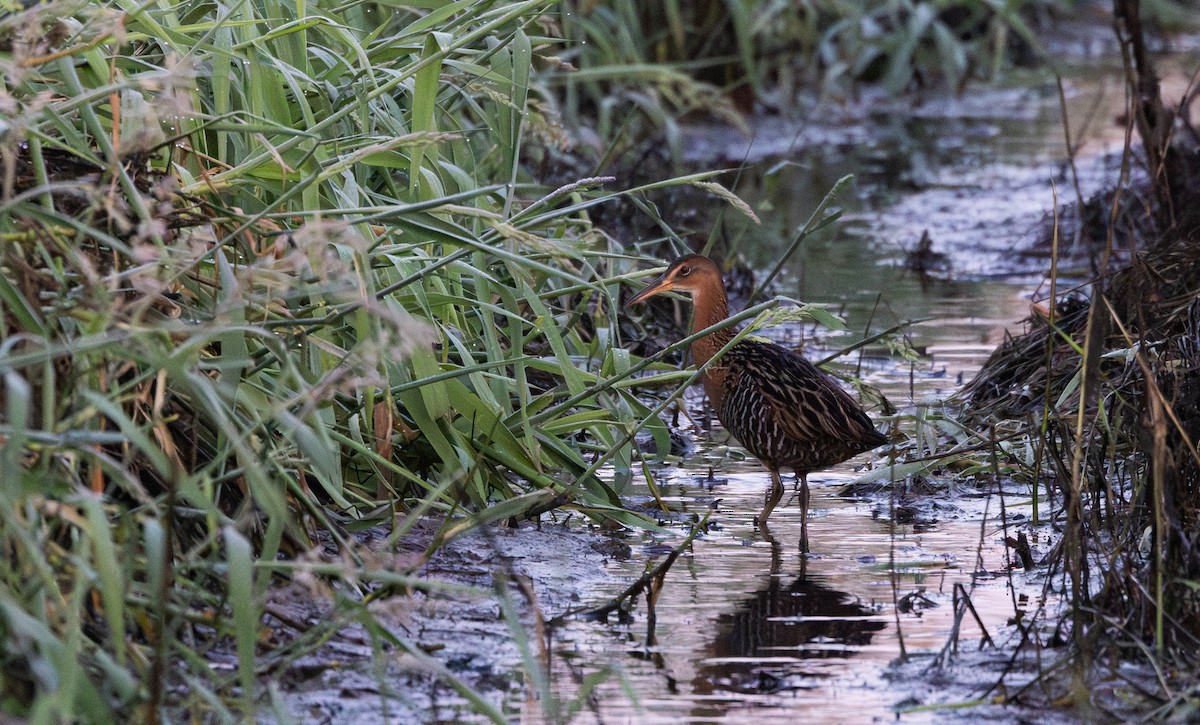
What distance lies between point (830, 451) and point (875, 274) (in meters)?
3.22

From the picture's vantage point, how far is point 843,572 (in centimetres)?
401

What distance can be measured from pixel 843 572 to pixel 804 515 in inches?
15.2

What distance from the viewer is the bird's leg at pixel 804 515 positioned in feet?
13.9

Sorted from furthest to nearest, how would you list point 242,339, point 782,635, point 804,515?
point 804,515 < point 782,635 < point 242,339

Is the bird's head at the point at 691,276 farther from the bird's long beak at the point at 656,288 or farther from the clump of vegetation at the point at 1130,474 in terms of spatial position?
the clump of vegetation at the point at 1130,474

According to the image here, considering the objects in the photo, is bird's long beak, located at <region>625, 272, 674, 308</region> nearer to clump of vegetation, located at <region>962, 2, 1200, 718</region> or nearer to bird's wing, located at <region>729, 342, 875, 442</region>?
bird's wing, located at <region>729, 342, 875, 442</region>

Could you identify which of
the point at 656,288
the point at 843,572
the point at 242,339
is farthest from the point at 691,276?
the point at 242,339

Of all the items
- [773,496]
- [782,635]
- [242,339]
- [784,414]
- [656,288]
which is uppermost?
[242,339]

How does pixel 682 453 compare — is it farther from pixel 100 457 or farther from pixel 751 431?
pixel 100 457

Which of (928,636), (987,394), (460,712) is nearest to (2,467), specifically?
(460,712)

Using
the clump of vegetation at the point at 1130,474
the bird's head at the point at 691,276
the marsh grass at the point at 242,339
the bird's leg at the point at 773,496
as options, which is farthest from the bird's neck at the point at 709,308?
the clump of vegetation at the point at 1130,474

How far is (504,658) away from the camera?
333 cm

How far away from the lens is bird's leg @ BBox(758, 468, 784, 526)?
4.47 metres

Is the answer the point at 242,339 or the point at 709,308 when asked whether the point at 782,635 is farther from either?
the point at 709,308
